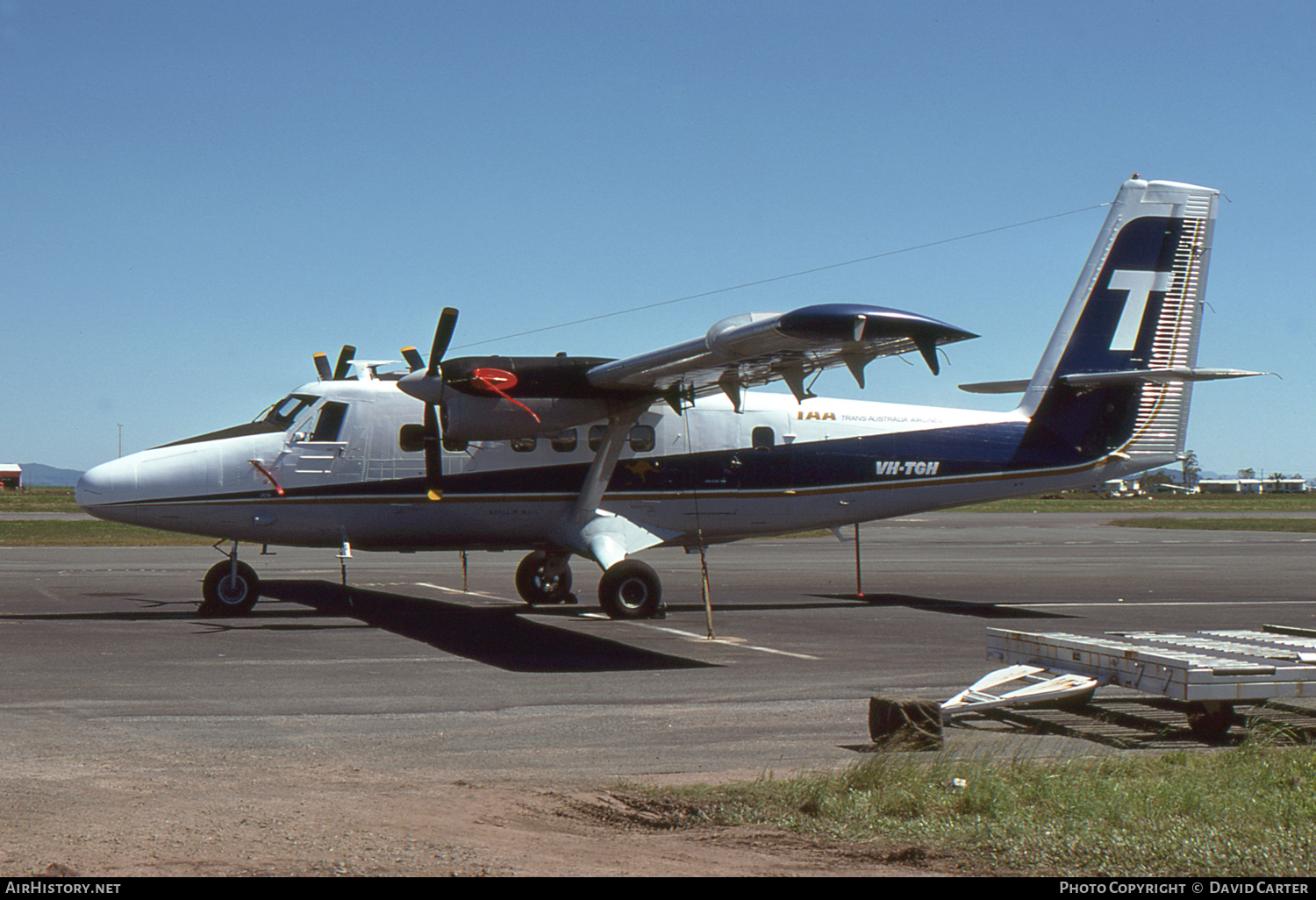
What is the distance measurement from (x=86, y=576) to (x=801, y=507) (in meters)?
14.9

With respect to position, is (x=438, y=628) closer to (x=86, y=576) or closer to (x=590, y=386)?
(x=590, y=386)

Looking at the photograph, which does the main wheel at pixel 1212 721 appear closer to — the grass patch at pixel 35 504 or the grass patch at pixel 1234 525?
the grass patch at pixel 1234 525

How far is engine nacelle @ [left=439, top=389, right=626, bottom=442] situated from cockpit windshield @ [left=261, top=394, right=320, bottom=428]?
2.53 metres

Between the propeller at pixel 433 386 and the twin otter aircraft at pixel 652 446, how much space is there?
0.03m

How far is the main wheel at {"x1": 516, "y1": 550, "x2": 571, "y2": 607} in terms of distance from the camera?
19141mm

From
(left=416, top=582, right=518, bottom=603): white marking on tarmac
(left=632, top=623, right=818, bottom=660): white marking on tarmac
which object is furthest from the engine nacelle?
(left=416, top=582, right=518, bottom=603): white marking on tarmac

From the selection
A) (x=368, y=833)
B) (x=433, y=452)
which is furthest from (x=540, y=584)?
(x=368, y=833)

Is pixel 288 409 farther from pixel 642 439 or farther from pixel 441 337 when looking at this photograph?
pixel 642 439

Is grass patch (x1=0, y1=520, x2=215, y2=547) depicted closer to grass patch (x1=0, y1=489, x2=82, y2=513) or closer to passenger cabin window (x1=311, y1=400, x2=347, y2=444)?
grass patch (x1=0, y1=489, x2=82, y2=513)

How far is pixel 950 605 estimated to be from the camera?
770 inches

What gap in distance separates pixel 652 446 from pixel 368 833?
1287 centimetres

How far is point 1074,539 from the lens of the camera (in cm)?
4309

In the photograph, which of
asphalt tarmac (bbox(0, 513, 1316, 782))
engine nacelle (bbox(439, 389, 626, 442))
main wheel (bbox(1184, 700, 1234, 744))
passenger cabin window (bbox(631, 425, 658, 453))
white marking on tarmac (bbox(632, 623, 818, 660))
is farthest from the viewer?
passenger cabin window (bbox(631, 425, 658, 453))
